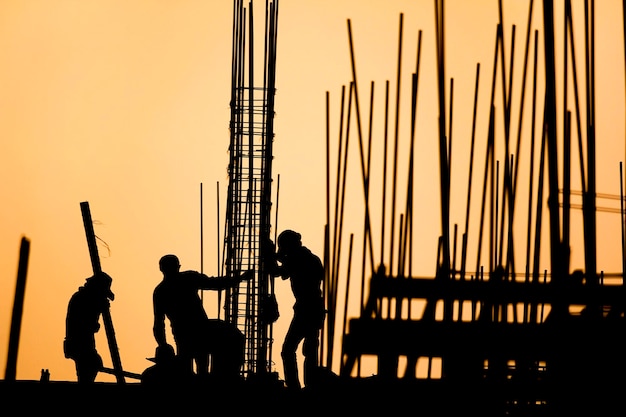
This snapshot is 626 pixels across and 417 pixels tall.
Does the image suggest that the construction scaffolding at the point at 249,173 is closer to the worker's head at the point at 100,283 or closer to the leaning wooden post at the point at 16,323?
the worker's head at the point at 100,283

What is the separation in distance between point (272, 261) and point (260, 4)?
3380mm

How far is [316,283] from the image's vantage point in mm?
4910

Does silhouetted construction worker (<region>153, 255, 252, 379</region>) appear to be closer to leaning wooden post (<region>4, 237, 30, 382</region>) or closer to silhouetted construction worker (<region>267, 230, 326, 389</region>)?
silhouetted construction worker (<region>267, 230, 326, 389</region>)

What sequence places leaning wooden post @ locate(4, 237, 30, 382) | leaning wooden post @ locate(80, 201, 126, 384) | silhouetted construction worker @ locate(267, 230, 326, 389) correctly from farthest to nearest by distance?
leaning wooden post @ locate(4, 237, 30, 382), silhouetted construction worker @ locate(267, 230, 326, 389), leaning wooden post @ locate(80, 201, 126, 384)

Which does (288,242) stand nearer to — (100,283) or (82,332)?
(100,283)

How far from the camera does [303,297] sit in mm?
4883

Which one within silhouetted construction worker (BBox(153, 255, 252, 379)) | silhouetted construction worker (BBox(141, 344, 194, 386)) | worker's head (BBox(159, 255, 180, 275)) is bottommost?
silhouetted construction worker (BBox(141, 344, 194, 386))

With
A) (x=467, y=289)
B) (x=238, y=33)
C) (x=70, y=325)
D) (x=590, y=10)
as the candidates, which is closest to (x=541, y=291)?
(x=467, y=289)

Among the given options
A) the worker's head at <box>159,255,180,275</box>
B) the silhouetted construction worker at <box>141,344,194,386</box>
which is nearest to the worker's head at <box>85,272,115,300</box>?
the worker's head at <box>159,255,180,275</box>

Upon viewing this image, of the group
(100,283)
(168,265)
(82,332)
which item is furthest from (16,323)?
(168,265)

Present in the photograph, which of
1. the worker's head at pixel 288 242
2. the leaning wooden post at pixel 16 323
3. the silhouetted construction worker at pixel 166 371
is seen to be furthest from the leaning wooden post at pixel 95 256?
→ the leaning wooden post at pixel 16 323

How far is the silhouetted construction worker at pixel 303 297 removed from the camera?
4867 millimetres

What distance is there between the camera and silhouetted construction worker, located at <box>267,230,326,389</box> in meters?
4.87

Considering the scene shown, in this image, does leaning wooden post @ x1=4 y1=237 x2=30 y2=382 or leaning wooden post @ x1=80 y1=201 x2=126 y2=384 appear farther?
leaning wooden post @ x1=4 y1=237 x2=30 y2=382
